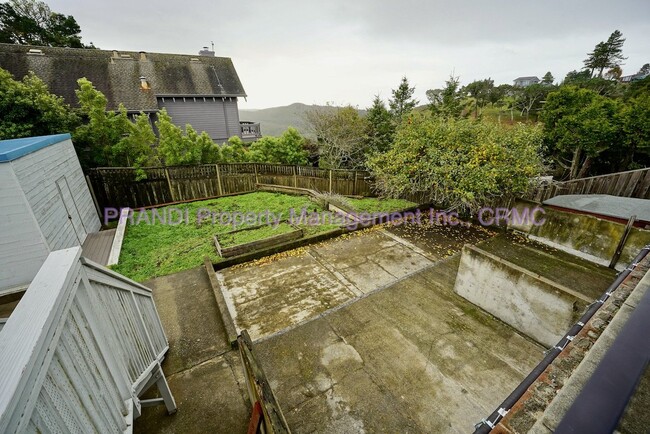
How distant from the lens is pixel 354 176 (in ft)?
43.1

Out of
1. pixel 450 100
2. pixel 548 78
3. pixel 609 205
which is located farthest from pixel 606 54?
pixel 609 205

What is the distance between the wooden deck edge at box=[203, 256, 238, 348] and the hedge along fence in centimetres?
656

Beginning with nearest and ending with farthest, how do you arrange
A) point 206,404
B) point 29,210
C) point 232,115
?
point 206,404
point 29,210
point 232,115

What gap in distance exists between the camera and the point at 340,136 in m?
17.1

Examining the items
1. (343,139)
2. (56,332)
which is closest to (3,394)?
(56,332)

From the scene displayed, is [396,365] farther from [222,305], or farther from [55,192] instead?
[55,192]

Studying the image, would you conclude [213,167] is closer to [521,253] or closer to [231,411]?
[231,411]

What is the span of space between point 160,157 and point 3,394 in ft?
44.9

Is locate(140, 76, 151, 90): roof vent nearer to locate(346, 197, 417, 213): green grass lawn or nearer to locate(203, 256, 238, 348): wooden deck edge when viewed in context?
locate(346, 197, 417, 213): green grass lawn

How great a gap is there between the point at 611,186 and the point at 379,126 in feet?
40.7

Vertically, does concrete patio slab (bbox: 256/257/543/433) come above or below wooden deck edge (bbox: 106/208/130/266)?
below

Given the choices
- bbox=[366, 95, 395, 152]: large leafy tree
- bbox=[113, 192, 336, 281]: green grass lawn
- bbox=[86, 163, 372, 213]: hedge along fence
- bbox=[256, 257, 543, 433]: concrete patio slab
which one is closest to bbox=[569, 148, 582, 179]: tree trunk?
bbox=[366, 95, 395, 152]: large leafy tree

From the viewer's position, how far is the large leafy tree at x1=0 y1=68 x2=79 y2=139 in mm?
8602

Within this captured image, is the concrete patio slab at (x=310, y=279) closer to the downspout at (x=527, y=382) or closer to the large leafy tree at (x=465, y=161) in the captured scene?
the large leafy tree at (x=465, y=161)
